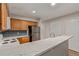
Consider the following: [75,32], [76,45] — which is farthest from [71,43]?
[75,32]

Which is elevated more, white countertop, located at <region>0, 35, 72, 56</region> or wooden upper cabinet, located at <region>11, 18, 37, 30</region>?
wooden upper cabinet, located at <region>11, 18, 37, 30</region>

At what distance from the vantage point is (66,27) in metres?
5.25

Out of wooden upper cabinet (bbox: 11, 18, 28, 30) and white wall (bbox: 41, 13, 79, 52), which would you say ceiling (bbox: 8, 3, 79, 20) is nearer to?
wooden upper cabinet (bbox: 11, 18, 28, 30)

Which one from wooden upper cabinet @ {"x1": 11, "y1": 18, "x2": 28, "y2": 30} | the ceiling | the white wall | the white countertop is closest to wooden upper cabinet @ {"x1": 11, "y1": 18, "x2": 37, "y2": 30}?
wooden upper cabinet @ {"x1": 11, "y1": 18, "x2": 28, "y2": 30}

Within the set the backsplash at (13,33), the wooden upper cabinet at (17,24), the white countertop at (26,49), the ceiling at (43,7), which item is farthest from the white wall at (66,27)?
the white countertop at (26,49)

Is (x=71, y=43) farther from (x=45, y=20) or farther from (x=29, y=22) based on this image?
(x=29, y=22)

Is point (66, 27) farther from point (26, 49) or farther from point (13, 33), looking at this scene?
point (26, 49)

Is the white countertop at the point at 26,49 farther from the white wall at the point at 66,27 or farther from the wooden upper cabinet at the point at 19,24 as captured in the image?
the wooden upper cabinet at the point at 19,24

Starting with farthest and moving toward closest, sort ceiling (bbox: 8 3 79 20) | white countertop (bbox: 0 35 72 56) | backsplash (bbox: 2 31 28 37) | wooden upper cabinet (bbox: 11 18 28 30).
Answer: wooden upper cabinet (bbox: 11 18 28 30) → backsplash (bbox: 2 31 28 37) → ceiling (bbox: 8 3 79 20) → white countertop (bbox: 0 35 72 56)

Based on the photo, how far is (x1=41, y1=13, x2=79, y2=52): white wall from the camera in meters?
4.72

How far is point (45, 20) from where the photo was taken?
695 cm

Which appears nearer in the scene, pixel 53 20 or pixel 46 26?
pixel 53 20

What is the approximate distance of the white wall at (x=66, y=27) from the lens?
4.72 meters

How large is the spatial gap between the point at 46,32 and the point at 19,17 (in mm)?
2327
